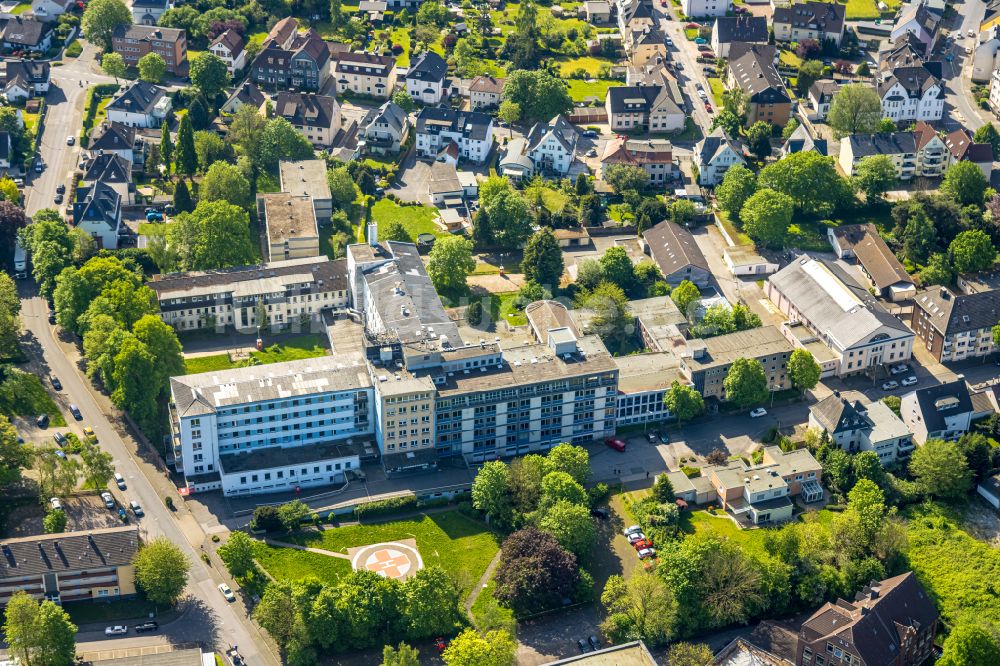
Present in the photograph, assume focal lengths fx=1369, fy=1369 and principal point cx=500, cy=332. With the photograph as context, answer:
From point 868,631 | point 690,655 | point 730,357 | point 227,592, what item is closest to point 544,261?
point 730,357

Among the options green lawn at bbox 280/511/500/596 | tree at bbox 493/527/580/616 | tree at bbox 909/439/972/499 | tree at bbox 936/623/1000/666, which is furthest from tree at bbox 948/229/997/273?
green lawn at bbox 280/511/500/596

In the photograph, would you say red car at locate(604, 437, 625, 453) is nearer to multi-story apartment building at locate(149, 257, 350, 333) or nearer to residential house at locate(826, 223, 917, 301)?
multi-story apartment building at locate(149, 257, 350, 333)

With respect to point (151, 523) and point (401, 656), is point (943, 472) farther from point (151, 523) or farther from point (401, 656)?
point (151, 523)

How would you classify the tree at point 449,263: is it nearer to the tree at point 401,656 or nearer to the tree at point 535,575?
the tree at point 535,575

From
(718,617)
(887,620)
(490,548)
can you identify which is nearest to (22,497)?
(490,548)

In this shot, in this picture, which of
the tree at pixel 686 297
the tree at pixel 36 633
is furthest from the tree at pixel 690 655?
the tree at pixel 686 297

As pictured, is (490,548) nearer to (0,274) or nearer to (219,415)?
(219,415)
